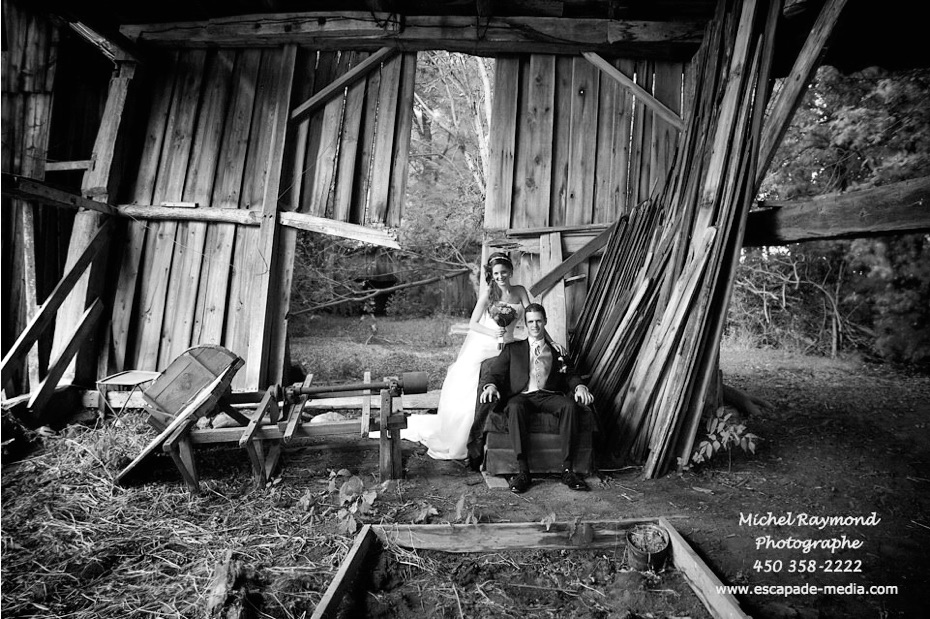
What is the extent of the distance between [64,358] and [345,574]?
423 centimetres

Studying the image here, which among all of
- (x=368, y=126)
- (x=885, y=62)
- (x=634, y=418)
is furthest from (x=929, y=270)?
(x=368, y=126)

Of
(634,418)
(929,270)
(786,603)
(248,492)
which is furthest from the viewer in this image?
(929,270)

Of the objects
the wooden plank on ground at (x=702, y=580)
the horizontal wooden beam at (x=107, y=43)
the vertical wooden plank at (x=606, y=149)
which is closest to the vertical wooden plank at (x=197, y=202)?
the horizontal wooden beam at (x=107, y=43)

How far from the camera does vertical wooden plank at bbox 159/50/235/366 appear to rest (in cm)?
541

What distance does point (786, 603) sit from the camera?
2504 millimetres

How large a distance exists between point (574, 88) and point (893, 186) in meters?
3.38

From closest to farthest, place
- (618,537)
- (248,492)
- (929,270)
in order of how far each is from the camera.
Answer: (618,537) → (248,492) → (929,270)

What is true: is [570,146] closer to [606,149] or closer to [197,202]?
[606,149]

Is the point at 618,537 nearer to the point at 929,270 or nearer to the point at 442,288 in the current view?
the point at 929,270

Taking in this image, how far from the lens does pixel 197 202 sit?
5484mm

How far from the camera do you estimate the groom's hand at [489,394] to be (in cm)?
418

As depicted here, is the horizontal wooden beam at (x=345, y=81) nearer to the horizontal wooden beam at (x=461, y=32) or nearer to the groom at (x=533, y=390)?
the horizontal wooden beam at (x=461, y=32)

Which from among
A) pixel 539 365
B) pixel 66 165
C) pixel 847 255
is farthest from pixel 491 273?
pixel 847 255

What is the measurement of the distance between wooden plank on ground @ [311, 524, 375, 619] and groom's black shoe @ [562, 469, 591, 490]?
71.3 inches
